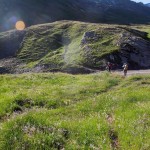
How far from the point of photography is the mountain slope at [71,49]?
254ft

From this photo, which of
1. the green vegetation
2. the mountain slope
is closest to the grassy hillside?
the mountain slope

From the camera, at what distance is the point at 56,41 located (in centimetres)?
9381

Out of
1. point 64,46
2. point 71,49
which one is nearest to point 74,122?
point 71,49

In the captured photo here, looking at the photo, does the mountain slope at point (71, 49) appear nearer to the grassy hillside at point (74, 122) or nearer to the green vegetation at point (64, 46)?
the green vegetation at point (64, 46)

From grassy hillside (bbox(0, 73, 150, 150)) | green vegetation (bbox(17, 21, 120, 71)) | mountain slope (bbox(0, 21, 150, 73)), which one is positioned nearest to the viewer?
grassy hillside (bbox(0, 73, 150, 150))

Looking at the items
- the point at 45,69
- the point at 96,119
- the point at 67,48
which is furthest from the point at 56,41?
the point at 96,119

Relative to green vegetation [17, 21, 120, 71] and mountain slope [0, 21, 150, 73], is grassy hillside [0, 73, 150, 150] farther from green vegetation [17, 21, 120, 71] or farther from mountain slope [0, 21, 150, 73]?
green vegetation [17, 21, 120, 71]

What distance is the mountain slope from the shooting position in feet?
254

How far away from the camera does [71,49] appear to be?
8575 cm

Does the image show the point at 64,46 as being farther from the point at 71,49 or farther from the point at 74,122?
the point at 74,122

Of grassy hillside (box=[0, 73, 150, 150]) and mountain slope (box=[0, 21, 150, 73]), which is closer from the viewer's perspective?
grassy hillside (box=[0, 73, 150, 150])

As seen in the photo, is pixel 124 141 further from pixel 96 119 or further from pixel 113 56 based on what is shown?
pixel 113 56

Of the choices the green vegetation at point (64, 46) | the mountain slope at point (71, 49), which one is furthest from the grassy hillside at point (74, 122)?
the green vegetation at point (64, 46)

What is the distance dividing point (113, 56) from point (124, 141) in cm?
6565
